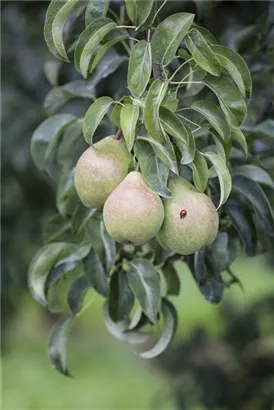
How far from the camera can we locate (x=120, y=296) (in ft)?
3.77

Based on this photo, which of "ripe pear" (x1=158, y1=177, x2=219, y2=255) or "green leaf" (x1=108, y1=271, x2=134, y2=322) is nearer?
"ripe pear" (x1=158, y1=177, x2=219, y2=255)

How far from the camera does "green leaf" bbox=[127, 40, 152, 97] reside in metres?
0.88

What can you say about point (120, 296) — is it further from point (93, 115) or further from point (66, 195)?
point (93, 115)

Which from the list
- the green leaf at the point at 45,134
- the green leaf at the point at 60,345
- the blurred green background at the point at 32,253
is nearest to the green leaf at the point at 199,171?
the green leaf at the point at 45,134

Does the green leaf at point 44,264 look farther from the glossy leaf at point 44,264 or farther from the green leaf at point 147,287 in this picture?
the green leaf at point 147,287

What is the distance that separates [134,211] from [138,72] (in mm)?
166

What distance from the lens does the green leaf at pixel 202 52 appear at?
2.92 ft

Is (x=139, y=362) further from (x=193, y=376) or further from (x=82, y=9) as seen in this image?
(x=82, y=9)

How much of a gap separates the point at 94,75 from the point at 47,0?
29.4 inches

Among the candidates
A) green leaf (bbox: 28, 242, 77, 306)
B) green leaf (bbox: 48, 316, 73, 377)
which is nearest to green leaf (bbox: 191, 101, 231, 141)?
green leaf (bbox: 28, 242, 77, 306)

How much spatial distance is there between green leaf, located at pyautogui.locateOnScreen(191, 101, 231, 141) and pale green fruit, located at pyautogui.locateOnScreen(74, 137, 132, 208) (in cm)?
11

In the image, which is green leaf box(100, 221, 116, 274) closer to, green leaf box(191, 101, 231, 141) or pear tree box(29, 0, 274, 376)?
pear tree box(29, 0, 274, 376)

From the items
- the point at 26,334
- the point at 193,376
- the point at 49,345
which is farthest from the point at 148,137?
the point at 26,334

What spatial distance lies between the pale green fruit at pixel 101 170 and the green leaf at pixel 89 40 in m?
0.09
